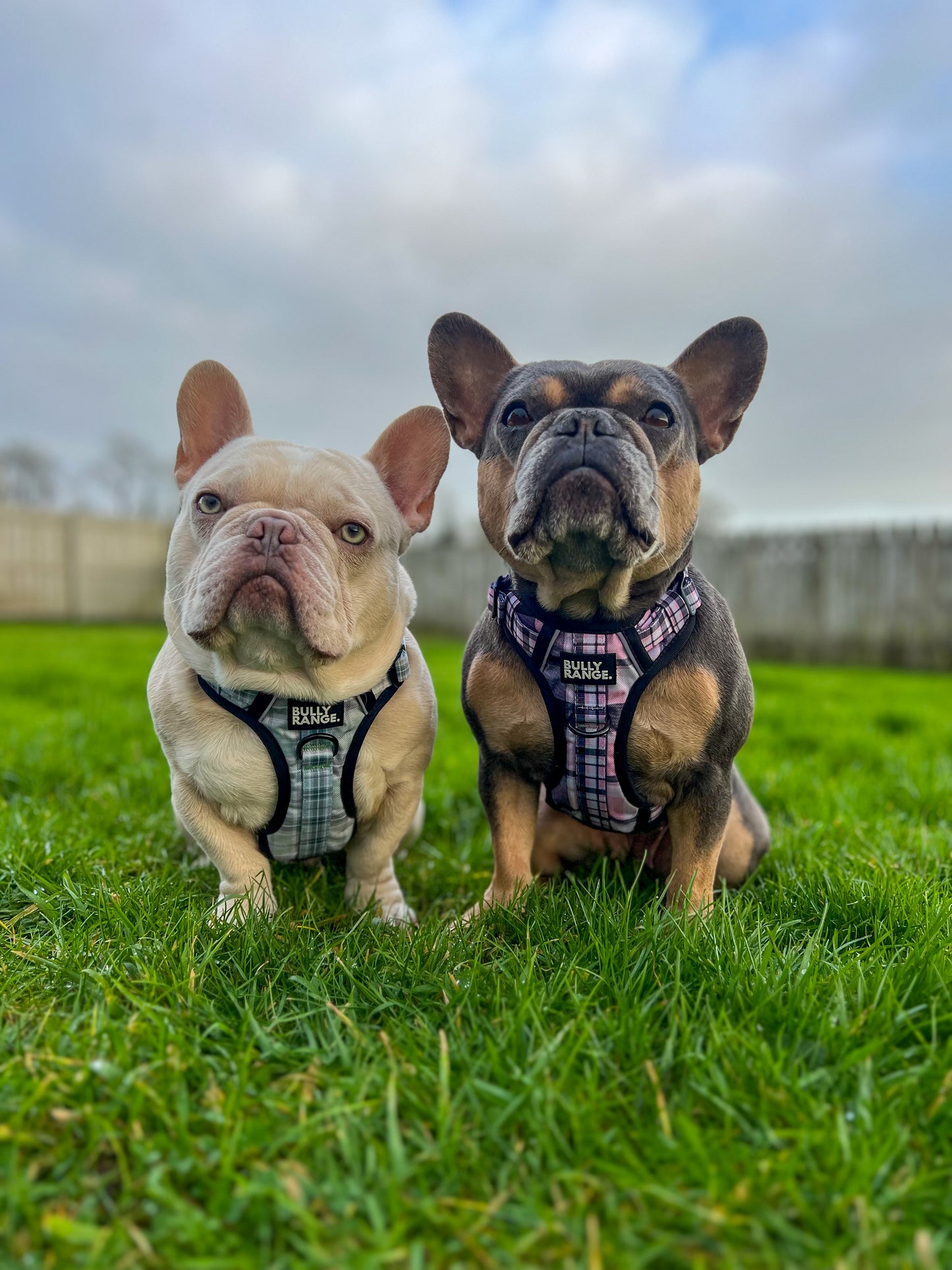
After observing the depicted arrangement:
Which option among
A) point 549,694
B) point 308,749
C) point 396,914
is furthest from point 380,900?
point 549,694

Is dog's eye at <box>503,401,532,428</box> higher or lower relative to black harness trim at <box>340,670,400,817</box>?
higher

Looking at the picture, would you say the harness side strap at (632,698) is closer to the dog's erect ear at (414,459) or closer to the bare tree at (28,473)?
the dog's erect ear at (414,459)

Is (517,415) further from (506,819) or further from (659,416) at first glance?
(506,819)

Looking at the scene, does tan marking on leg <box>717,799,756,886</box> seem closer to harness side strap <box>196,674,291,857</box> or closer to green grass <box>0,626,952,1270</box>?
green grass <box>0,626,952,1270</box>

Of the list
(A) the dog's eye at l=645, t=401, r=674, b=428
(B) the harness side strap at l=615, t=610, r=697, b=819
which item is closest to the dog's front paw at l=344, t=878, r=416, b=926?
(B) the harness side strap at l=615, t=610, r=697, b=819

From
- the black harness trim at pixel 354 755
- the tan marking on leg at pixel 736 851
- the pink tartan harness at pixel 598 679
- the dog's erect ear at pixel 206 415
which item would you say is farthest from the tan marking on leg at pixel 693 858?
the dog's erect ear at pixel 206 415

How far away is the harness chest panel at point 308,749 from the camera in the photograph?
2445 mm

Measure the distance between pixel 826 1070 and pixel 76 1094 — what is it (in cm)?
137

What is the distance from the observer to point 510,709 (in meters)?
2.48

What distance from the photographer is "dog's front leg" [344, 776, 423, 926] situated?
2680mm

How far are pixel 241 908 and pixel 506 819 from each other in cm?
82

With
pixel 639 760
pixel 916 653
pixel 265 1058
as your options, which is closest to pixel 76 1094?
pixel 265 1058

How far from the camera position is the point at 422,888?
307 centimetres

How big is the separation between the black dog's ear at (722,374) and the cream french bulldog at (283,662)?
81cm
